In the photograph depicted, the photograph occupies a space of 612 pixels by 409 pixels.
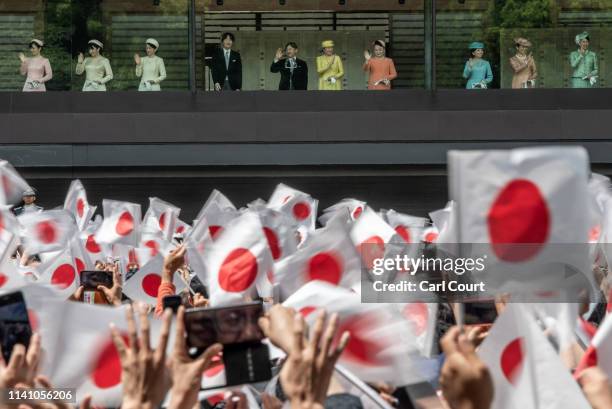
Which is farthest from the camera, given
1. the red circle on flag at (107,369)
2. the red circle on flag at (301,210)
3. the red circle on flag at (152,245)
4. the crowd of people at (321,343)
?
the red circle on flag at (301,210)

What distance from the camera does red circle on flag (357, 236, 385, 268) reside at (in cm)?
990

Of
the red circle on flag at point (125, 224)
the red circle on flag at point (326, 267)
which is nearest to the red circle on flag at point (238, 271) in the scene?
the red circle on flag at point (326, 267)

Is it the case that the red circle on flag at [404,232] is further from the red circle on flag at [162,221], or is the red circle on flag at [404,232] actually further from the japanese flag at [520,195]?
the japanese flag at [520,195]

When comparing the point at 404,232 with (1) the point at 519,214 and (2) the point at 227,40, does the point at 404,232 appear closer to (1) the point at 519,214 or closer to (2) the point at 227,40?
(1) the point at 519,214

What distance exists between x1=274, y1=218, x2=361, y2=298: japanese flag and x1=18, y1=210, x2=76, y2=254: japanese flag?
5.61 meters

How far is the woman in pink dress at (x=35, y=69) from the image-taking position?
25312 mm

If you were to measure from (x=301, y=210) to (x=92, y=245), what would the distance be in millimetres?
2557

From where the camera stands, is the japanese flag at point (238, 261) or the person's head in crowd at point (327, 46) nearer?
the japanese flag at point (238, 261)

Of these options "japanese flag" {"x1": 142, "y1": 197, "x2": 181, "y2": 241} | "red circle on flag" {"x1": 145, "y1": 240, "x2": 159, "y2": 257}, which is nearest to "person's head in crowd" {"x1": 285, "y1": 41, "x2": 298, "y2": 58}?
"japanese flag" {"x1": 142, "y1": 197, "x2": 181, "y2": 241}

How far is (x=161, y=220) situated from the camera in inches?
679

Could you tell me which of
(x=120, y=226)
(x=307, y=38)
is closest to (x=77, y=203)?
(x=120, y=226)

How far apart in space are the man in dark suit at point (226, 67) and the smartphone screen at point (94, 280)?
1624 centimetres

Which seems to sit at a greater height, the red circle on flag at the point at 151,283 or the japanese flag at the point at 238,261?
the japanese flag at the point at 238,261

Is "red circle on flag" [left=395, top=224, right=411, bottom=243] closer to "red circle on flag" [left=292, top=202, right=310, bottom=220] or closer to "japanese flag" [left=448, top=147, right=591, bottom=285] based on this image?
"red circle on flag" [left=292, top=202, right=310, bottom=220]
